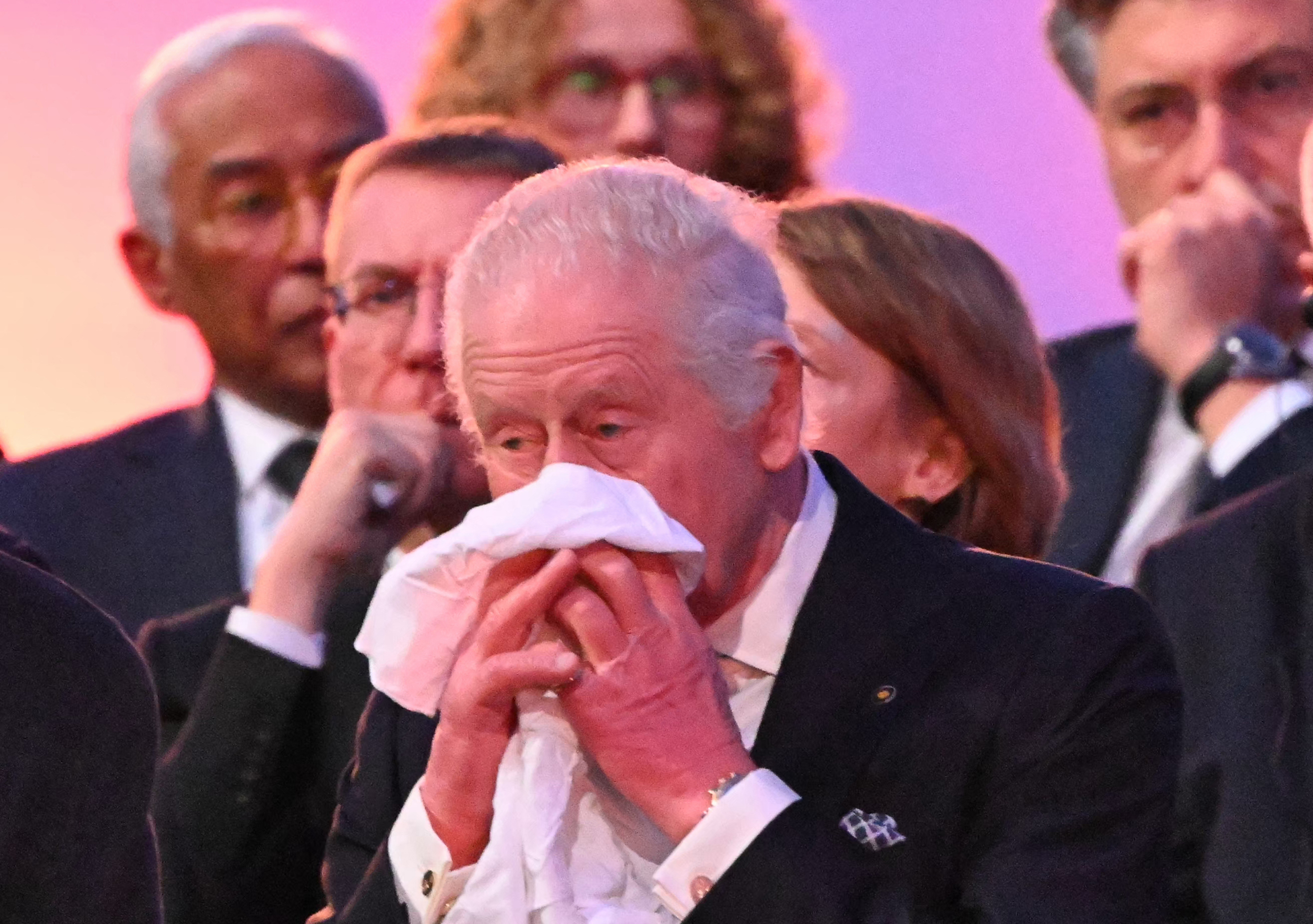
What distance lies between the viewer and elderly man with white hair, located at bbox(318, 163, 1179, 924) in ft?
7.34

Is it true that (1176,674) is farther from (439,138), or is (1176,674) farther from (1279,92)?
(1279,92)

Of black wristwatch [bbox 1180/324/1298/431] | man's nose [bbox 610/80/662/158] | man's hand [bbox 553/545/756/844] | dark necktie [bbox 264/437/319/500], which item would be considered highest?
man's hand [bbox 553/545/756/844]

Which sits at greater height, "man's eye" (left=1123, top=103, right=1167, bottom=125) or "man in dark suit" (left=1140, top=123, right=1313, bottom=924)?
"man's eye" (left=1123, top=103, right=1167, bottom=125)

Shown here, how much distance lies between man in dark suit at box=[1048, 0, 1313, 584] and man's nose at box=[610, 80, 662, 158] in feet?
3.04

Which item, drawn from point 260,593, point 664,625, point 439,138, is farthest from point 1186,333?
point 664,625

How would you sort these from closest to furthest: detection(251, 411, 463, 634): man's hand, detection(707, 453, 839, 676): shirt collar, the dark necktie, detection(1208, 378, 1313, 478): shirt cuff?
1. detection(707, 453, 839, 676): shirt collar
2. detection(251, 411, 463, 634): man's hand
3. detection(1208, 378, 1313, 478): shirt cuff
4. the dark necktie

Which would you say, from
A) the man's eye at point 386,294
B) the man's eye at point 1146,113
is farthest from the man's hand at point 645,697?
the man's eye at point 1146,113

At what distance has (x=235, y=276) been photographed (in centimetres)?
443

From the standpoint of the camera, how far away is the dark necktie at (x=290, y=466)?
4.32 meters

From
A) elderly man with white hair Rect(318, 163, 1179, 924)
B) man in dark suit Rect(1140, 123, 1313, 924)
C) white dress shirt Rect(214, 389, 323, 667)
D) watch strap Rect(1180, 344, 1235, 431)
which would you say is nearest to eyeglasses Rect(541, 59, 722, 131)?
white dress shirt Rect(214, 389, 323, 667)

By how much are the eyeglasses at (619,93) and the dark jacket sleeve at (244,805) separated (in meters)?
1.48

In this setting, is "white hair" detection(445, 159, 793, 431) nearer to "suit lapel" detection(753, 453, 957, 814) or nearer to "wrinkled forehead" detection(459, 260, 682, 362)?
"wrinkled forehead" detection(459, 260, 682, 362)

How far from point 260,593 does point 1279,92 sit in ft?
7.02

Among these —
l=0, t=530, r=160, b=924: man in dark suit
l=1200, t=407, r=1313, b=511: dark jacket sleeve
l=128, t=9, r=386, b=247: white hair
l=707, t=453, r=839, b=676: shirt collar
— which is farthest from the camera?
l=128, t=9, r=386, b=247: white hair
